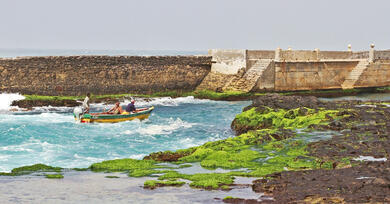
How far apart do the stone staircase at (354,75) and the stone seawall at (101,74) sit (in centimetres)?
955

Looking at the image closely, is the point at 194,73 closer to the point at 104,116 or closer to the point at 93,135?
the point at 104,116

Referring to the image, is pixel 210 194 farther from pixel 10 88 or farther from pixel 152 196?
pixel 10 88

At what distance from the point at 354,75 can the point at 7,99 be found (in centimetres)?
2251

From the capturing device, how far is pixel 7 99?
98.4 feet

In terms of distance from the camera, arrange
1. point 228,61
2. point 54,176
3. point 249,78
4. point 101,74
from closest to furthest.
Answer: point 54,176
point 101,74
point 249,78
point 228,61

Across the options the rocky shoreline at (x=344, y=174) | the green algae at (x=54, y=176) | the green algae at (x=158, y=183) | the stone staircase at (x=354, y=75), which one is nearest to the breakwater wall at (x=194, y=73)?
the stone staircase at (x=354, y=75)

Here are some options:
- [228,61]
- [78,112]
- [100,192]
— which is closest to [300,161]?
[100,192]

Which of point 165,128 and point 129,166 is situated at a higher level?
point 129,166

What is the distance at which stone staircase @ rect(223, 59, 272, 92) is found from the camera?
114ft

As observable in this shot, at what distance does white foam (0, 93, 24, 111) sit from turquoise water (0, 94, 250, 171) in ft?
0.19

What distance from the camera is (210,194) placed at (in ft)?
33.8

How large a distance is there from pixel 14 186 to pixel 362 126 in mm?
10231

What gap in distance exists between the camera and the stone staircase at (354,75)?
38688 mm

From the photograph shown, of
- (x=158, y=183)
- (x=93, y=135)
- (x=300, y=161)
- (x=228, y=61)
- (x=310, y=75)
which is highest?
(x=228, y=61)
